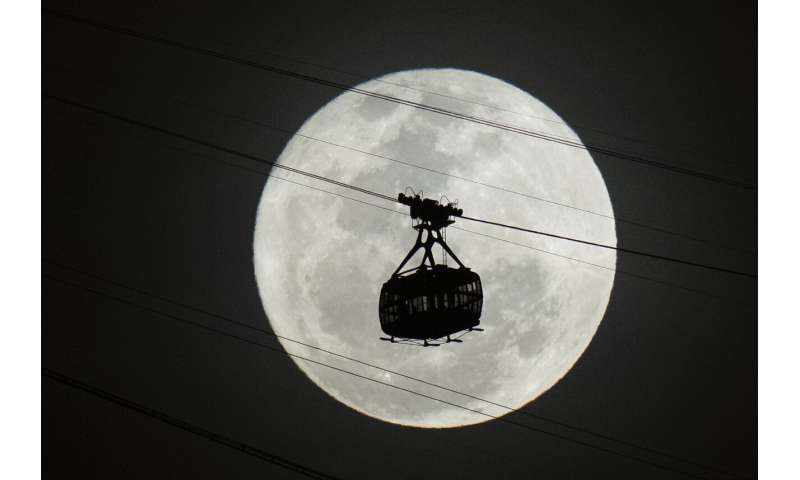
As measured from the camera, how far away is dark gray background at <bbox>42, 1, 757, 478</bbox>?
11.2 m

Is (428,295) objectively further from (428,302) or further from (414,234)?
(414,234)

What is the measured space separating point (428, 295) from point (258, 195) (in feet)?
25.3

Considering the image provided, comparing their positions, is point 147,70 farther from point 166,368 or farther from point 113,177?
point 166,368

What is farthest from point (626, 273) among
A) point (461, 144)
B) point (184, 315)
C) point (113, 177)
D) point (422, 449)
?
point (113, 177)

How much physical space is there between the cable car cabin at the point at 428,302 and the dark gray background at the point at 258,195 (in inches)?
150

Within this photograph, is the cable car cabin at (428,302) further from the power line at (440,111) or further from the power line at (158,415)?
the power line at (440,111)

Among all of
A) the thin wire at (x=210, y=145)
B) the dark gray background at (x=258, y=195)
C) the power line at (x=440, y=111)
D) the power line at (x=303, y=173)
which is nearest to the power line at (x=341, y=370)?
the dark gray background at (x=258, y=195)

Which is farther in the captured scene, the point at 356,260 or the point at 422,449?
the point at 422,449

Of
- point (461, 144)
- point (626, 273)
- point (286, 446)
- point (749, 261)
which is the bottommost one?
point (286, 446)

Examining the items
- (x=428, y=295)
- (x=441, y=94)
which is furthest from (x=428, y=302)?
(x=441, y=94)

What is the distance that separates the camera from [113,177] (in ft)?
41.4

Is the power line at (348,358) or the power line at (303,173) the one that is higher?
the power line at (303,173)

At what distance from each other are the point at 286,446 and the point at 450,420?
5401 mm

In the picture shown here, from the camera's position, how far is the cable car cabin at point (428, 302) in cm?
1073
